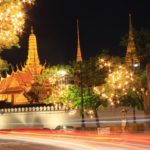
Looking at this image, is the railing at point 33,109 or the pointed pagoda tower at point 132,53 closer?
the pointed pagoda tower at point 132,53

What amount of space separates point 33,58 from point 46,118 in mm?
29796

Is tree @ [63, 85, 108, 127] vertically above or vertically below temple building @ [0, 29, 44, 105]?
below

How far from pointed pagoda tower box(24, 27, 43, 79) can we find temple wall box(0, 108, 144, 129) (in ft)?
65.1

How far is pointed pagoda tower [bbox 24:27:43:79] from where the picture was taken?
7762 cm

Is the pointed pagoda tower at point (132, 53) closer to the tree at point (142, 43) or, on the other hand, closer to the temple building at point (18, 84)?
the tree at point (142, 43)

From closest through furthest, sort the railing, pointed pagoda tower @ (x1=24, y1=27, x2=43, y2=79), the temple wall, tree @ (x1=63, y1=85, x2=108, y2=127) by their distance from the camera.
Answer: tree @ (x1=63, y1=85, x2=108, y2=127)
the temple wall
the railing
pointed pagoda tower @ (x1=24, y1=27, x2=43, y2=79)

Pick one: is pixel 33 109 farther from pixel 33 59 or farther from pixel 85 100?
pixel 33 59

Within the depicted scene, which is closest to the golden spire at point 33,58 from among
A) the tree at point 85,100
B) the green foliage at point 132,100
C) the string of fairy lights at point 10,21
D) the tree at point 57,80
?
the tree at point 57,80

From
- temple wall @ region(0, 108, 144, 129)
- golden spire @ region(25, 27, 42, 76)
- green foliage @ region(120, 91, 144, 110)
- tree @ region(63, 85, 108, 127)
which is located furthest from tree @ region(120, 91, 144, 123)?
golden spire @ region(25, 27, 42, 76)

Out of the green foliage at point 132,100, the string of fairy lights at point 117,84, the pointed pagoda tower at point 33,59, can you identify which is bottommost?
the green foliage at point 132,100

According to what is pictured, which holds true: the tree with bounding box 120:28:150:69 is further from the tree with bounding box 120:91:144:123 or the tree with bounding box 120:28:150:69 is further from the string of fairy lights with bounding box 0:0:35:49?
the string of fairy lights with bounding box 0:0:35:49

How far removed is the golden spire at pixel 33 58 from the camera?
77.9 m

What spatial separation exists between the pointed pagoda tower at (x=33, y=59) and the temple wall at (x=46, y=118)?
19842mm

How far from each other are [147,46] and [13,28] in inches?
1006
